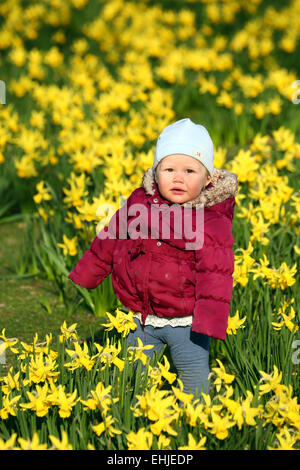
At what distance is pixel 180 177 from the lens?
2.73 metres

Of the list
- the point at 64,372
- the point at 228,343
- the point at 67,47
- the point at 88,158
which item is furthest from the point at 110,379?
the point at 67,47

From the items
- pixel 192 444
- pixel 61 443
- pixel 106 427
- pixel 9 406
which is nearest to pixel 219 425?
pixel 192 444

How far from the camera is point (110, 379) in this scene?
258 centimetres

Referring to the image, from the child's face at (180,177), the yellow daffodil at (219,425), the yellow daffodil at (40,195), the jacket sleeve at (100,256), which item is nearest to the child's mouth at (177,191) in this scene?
the child's face at (180,177)

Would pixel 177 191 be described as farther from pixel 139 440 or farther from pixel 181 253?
pixel 139 440

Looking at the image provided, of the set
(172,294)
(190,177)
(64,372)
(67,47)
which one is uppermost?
(67,47)

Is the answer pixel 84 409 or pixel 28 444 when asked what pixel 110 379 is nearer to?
pixel 84 409

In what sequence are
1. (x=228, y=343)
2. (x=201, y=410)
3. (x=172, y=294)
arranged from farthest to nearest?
(x=228, y=343) → (x=172, y=294) → (x=201, y=410)

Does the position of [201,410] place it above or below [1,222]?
below

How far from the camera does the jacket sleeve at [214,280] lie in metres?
A: 2.60

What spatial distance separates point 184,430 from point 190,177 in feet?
3.43

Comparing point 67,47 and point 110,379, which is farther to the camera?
point 67,47

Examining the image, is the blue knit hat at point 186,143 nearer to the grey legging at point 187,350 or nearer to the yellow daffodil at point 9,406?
the grey legging at point 187,350

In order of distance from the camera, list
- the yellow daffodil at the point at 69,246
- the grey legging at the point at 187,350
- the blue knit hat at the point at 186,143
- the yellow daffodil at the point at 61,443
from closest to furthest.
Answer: the yellow daffodil at the point at 61,443 → the blue knit hat at the point at 186,143 → the grey legging at the point at 187,350 → the yellow daffodil at the point at 69,246
